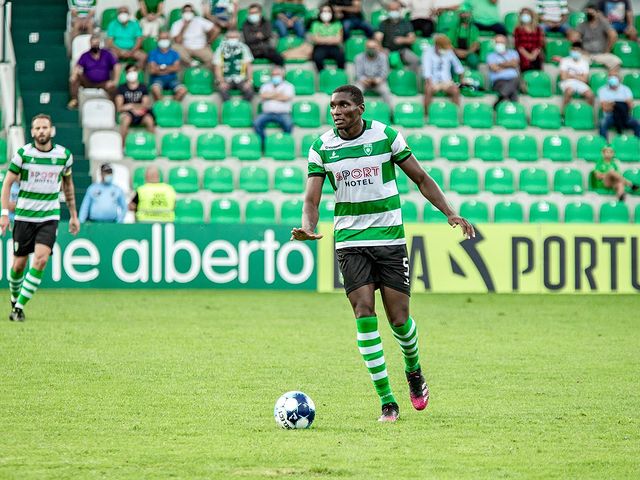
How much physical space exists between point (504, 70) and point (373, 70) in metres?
2.79

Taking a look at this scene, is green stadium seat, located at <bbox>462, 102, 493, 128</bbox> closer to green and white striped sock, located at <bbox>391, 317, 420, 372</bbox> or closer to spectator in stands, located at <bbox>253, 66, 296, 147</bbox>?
spectator in stands, located at <bbox>253, 66, 296, 147</bbox>

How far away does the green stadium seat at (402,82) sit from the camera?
83.3 ft

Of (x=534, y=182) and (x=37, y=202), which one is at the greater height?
(x=37, y=202)

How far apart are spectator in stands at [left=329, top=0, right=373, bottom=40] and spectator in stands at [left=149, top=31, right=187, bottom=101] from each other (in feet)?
11.9

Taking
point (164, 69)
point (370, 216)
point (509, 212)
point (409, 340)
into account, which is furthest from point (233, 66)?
point (409, 340)

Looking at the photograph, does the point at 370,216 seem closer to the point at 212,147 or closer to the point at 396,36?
the point at 212,147

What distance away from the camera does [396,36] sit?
25.3 m

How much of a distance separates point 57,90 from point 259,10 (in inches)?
171

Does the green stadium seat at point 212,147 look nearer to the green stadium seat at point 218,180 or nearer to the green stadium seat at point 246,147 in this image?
the green stadium seat at point 246,147

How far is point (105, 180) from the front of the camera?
68.5 ft

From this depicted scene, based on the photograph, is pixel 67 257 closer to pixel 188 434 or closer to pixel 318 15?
pixel 318 15

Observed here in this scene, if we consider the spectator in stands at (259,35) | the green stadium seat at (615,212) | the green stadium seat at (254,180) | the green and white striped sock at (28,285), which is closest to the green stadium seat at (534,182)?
the green stadium seat at (615,212)

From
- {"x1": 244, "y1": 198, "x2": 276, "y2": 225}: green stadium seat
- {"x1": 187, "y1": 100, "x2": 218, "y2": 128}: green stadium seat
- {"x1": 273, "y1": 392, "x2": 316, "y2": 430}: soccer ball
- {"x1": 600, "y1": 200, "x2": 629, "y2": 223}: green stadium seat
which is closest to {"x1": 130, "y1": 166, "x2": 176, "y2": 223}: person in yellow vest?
{"x1": 244, "y1": 198, "x2": 276, "y2": 225}: green stadium seat

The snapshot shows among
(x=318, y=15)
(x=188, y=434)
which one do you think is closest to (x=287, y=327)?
(x=188, y=434)
